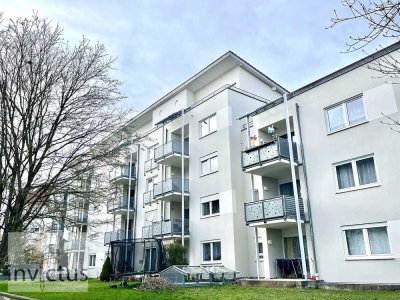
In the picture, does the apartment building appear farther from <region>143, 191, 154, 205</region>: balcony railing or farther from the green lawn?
<region>143, 191, 154, 205</region>: balcony railing

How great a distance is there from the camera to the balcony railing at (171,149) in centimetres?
2609

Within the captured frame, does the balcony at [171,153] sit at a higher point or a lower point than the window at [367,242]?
higher

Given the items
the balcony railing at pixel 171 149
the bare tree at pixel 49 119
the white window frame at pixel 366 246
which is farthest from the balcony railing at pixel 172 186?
the bare tree at pixel 49 119

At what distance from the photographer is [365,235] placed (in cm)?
1476

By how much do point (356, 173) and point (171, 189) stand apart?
42.9 feet

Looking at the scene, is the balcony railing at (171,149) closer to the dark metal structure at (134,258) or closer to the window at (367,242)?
the dark metal structure at (134,258)

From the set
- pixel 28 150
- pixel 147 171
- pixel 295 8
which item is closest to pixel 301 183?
pixel 295 8

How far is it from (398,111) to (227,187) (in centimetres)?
1080

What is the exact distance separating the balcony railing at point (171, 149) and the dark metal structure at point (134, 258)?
820cm

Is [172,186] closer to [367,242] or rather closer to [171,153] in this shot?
[171,153]

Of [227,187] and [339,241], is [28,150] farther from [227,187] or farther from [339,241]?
[227,187]

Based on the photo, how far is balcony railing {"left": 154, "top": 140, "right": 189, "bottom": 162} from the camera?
26.1m

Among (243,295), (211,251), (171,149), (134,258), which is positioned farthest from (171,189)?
(243,295)

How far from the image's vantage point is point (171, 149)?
26.1 metres
